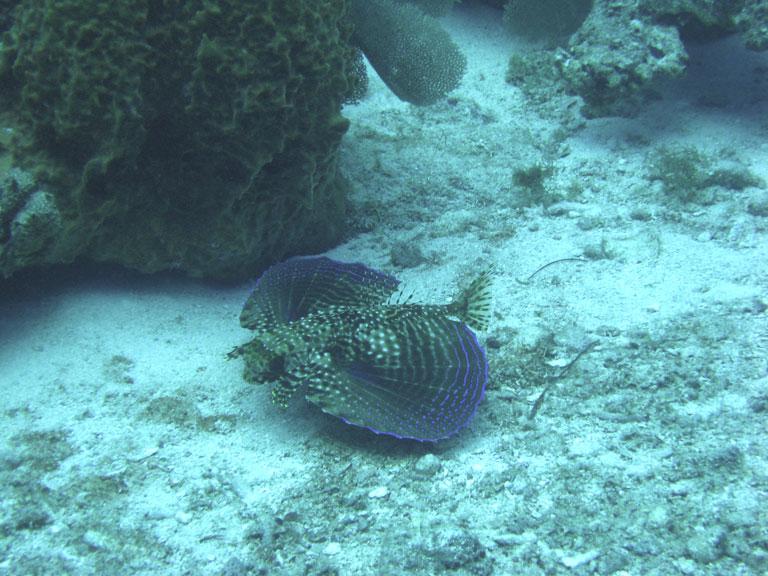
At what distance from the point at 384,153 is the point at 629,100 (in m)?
3.99

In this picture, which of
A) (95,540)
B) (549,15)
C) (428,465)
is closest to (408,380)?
(428,465)

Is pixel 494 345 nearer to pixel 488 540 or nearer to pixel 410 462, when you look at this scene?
pixel 410 462

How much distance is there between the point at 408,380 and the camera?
4.13m

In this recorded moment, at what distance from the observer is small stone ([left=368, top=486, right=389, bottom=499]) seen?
11.5 ft

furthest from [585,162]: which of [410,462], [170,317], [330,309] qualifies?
[170,317]

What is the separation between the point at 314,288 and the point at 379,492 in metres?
2.22

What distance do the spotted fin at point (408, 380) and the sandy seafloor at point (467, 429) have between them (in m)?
0.28

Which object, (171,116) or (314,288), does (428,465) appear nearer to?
(314,288)

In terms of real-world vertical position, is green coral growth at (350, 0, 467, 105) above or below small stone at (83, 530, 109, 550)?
above

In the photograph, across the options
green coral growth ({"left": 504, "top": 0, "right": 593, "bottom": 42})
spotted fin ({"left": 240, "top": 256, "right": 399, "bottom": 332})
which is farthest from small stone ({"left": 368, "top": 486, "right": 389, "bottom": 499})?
green coral growth ({"left": 504, "top": 0, "right": 593, "bottom": 42})

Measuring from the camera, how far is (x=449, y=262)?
611cm

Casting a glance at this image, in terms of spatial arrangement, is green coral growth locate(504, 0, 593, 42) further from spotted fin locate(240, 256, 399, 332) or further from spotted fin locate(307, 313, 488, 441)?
spotted fin locate(307, 313, 488, 441)

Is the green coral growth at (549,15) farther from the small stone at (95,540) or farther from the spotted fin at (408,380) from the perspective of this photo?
the small stone at (95,540)

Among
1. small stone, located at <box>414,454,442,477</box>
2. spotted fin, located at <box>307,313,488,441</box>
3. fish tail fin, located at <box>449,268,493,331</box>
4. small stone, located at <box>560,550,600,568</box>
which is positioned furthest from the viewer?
fish tail fin, located at <box>449,268,493,331</box>
